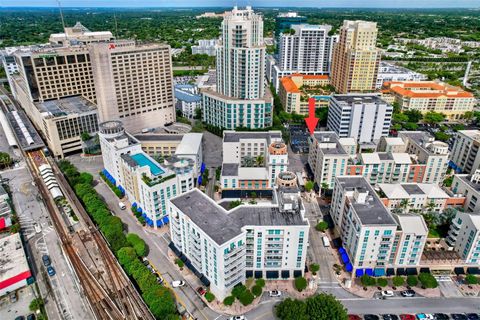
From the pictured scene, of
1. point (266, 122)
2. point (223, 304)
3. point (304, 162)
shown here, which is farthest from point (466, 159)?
point (223, 304)

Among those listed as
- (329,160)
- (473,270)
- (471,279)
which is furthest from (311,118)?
(471,279)

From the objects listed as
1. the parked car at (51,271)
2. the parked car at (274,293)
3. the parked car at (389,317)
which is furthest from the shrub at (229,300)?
the parked car at (51,271)

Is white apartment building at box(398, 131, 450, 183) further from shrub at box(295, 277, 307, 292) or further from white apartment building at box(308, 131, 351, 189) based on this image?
shrub at box(295, 277, 307, 292)

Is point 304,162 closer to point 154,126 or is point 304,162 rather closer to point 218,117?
point 218,117

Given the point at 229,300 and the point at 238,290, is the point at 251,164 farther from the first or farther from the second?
the point at 229,300

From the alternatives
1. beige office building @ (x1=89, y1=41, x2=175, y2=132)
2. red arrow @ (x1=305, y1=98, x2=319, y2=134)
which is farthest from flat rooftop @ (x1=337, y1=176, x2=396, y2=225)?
beige office building @ (x1=89, y1=41, x2=175, y2=132)
